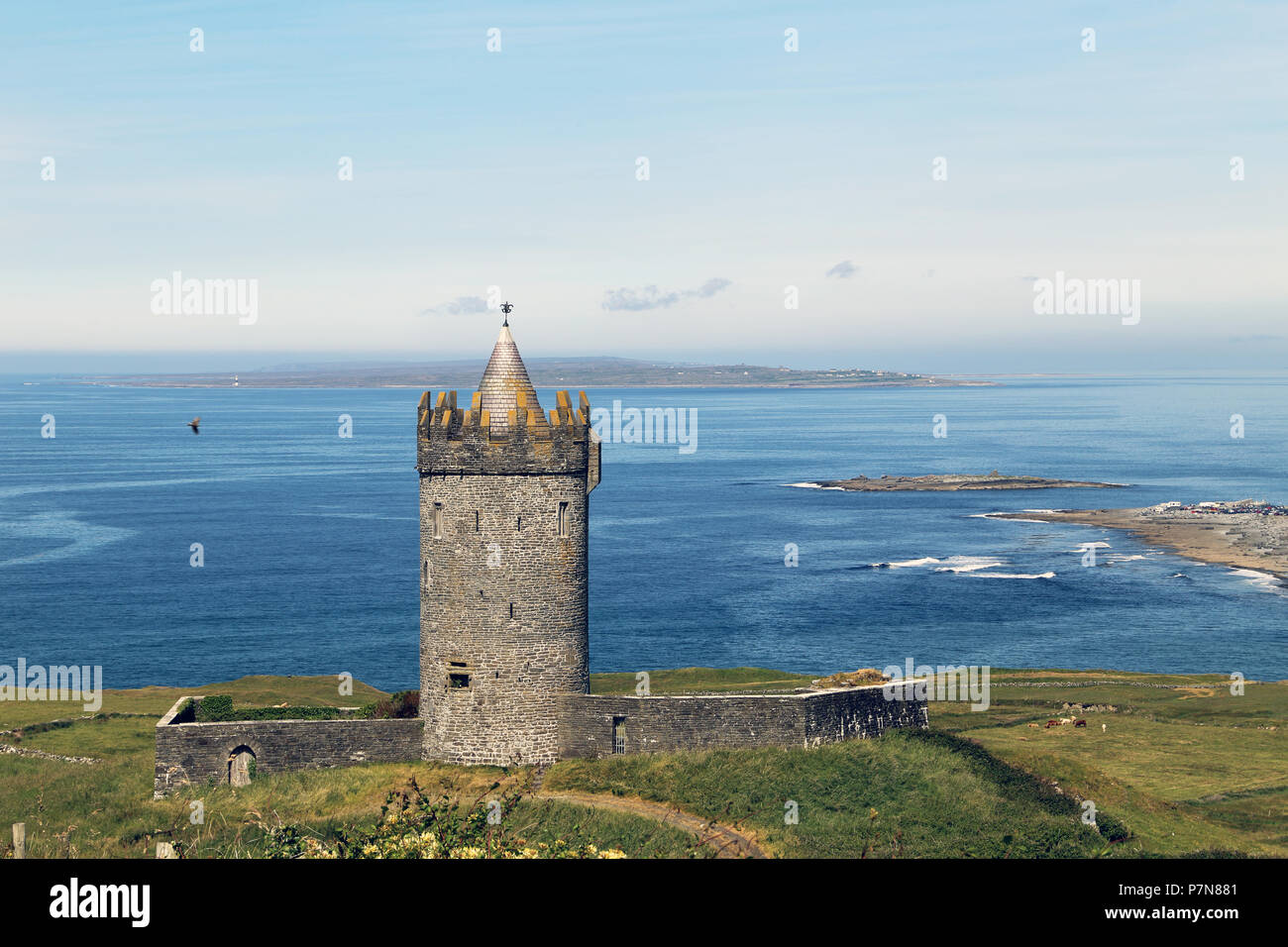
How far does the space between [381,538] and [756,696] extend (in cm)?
9672

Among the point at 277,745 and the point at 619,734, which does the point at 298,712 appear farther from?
the point at 619,734

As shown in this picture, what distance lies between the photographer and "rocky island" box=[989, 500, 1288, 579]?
111000 millimetres

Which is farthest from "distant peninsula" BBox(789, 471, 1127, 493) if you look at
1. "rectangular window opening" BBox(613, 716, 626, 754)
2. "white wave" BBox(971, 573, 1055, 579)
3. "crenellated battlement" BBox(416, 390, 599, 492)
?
"crenellated battlement" BBox(416, 390, 599, 492)

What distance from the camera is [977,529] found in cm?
13038

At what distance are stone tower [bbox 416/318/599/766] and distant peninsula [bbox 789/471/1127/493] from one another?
140062 millimetres

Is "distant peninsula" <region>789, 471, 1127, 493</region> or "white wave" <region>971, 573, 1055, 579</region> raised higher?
"distant peninsula" <region>789, 471, 1127, 493</region>

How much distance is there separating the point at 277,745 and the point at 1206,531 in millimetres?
115539

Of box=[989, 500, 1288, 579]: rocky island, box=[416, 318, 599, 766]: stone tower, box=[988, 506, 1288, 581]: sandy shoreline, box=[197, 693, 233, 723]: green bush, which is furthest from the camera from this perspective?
box=[989, 500, 1288, 579]: rocky island

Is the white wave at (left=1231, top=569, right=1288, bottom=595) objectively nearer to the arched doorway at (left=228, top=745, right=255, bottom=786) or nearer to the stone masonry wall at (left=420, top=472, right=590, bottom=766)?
the stone masonry wall at (left=420, top=472, right=590, bottom=766)

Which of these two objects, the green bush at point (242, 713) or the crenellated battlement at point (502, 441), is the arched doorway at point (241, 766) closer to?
the green bush at point (242, 713)

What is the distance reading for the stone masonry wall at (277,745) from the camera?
30.4m

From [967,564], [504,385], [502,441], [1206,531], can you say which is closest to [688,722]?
[502,441]

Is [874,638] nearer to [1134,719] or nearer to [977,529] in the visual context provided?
[1134,719]
